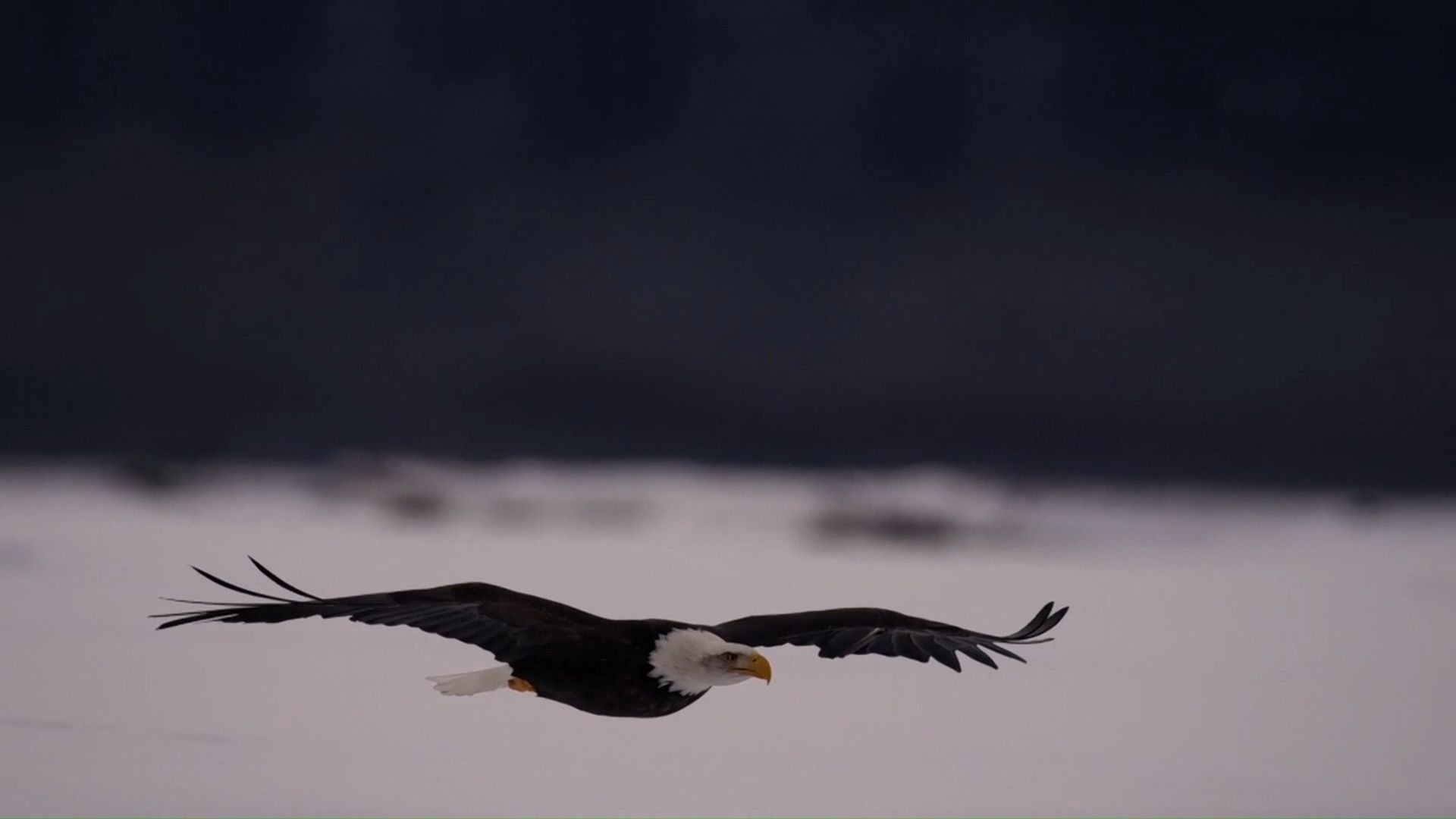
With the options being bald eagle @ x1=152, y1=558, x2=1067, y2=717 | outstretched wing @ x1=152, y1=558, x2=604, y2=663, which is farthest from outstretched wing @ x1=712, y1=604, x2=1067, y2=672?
outstretched wing @ x1=152, y1=558, x2=604, y2=663

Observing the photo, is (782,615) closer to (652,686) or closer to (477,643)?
(652,686)

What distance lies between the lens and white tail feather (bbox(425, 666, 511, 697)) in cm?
298

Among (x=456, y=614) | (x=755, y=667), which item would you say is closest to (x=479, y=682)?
(x=456, y=614)

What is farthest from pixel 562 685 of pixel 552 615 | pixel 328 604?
pixel 328 604

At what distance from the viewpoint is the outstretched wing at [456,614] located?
269 cm

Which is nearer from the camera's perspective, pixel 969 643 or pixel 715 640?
pixel 715 640

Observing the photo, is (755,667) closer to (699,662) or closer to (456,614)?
(699,662)

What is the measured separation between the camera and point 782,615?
3006mm

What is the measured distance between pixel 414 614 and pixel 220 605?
1.59 ft

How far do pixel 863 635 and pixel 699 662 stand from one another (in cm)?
38

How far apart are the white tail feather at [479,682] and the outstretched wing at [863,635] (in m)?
0.41

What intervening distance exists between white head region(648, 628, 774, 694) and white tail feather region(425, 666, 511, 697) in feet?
1.17

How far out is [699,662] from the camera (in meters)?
2.76

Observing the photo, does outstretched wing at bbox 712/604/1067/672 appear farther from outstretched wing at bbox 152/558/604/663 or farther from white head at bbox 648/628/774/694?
outstretched wing at bbox 152/558/604/663
